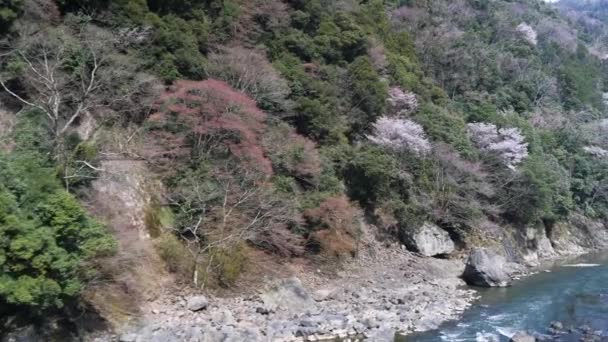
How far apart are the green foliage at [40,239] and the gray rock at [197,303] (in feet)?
11.1

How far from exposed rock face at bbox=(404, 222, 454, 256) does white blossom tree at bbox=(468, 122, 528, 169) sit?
846cm

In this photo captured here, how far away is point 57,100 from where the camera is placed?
14.5 meters

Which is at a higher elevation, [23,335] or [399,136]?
[399,136]

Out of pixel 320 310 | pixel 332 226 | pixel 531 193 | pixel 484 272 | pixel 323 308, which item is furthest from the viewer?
pixel 531 193

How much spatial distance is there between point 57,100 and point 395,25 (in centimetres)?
3118

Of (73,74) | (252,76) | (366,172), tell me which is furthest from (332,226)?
(73,74)

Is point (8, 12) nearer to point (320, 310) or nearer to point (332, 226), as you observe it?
point (332, 226)

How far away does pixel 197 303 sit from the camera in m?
15.5

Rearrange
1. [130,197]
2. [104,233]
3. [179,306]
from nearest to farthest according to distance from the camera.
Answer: [104,233], [179,306], [130,197]

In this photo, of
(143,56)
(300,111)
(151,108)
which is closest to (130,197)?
(151,108)

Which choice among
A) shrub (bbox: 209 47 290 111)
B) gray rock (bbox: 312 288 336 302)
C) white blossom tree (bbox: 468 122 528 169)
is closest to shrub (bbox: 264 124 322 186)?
shrub (bbox: 209 47 290 111)

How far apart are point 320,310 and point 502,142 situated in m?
19.7

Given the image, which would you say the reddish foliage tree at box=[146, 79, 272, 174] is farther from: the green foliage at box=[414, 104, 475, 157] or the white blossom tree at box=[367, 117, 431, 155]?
the green foliage at box=[414, 104, 475, 157]

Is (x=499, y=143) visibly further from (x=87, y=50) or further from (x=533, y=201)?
(x=87, y=50)
